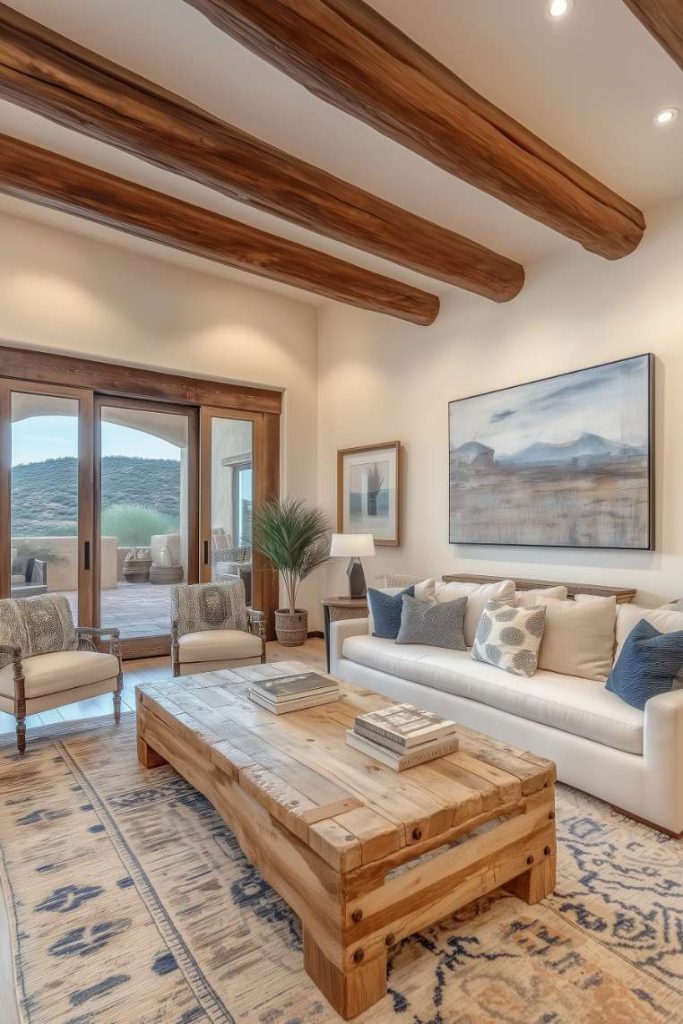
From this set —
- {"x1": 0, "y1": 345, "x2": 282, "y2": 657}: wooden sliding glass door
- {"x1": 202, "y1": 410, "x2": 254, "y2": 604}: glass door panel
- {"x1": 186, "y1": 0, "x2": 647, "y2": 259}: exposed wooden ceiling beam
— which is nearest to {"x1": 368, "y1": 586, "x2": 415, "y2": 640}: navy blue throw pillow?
{"x1": 202, "y1": 410, "x2": 254, "y2": 604}: glass door panel

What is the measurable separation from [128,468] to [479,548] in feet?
10.6

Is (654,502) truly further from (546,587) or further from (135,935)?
(135,935)

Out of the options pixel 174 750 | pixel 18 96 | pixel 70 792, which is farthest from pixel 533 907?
pixel 18 96

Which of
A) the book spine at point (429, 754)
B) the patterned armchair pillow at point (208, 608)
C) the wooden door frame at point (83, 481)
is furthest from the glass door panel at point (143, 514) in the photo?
the book spine at point (429, 754)

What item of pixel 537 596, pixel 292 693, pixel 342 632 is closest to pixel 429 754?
pixel 292 693

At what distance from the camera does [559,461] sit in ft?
13.3

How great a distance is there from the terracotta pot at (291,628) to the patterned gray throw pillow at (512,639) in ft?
9.04

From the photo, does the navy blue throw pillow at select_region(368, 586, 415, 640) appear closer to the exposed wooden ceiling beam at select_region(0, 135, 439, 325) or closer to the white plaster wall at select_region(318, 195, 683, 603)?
the white plaster wall at select_region(318, 195, 683, 603)

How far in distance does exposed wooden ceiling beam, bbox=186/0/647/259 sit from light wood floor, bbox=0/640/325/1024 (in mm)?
3103

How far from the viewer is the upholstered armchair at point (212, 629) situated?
4008 millimetres

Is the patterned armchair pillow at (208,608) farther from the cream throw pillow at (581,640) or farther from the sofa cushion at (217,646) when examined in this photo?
the cream throw pillow at (581,640)

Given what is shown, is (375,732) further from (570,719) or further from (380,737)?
(570,719)

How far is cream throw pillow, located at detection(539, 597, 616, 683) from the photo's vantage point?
117 inches

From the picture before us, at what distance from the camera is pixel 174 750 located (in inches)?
97.1
